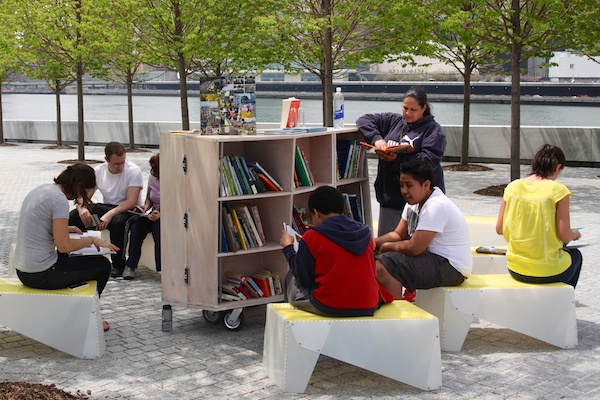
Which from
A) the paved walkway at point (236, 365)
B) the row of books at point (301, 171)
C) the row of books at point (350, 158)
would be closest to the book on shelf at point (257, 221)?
the row of books at point (301, 171)

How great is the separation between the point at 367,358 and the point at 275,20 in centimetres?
1193

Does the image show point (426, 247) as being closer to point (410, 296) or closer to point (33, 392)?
point (410, 296)

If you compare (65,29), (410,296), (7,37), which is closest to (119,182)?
(410,296)

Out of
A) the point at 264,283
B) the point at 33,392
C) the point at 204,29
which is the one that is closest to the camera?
the point at 33,392

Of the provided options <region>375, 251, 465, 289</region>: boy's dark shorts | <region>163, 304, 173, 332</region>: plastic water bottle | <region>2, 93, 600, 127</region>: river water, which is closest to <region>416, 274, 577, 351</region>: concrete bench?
<region>375, 251, 465, 289</region>: boy's dark shorts

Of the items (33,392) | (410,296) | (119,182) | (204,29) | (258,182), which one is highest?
(204,29)

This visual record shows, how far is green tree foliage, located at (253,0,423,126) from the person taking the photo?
52.7 ft

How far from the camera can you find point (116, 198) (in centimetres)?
882

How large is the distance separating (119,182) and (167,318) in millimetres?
2535

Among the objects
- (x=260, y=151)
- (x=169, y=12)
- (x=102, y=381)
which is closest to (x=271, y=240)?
(x=260, y=151)

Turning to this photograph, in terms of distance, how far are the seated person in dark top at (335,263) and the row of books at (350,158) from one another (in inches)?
75.9

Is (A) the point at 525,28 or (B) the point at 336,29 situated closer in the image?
(A) the point at 525,28

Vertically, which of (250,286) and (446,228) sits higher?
(446,228)

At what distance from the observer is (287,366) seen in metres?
5.27
